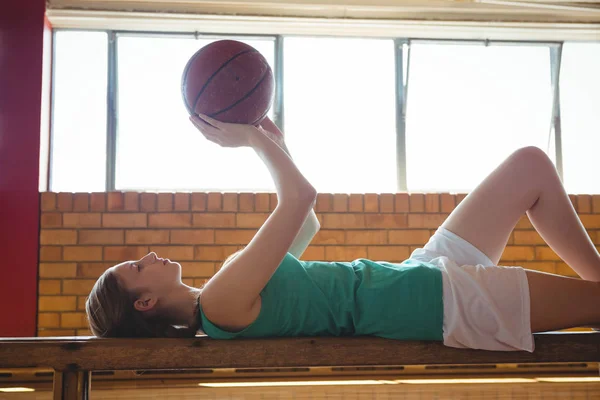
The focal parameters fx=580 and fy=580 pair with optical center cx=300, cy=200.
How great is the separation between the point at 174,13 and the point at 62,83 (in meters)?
0.83

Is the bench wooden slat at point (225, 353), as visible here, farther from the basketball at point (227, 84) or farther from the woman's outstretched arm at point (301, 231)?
the basketball at point (227, 84)

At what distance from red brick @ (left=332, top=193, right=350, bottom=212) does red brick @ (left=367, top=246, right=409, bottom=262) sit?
0.26 metres

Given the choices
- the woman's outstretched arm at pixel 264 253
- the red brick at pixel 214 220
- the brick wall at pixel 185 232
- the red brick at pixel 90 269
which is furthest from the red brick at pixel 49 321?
the woman's outstretched arm at pixel 264 253

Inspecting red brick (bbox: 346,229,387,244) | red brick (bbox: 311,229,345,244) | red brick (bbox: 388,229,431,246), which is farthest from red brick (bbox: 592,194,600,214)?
red brick (bbox: 311,229,345,244)

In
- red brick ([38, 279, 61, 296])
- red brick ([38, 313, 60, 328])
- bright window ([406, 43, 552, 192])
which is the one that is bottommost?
red brick ([38, 313, 60, 328])

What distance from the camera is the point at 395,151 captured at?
375cm

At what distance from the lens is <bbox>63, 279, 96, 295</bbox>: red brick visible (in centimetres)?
322

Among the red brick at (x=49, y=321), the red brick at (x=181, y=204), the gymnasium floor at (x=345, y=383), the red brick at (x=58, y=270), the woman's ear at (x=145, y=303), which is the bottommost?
the gymnasium floor at (x=345, y=383)

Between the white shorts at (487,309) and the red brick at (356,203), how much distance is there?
1.83m

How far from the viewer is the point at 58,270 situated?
3.24m

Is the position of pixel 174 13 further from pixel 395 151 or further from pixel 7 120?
pixel 395 151

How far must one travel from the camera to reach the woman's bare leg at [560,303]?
1.49m

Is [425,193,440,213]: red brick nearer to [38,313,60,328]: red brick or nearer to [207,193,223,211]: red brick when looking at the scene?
[207,193,223,211]: red brick

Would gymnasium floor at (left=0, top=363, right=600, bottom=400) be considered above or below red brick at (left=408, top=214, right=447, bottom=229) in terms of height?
below
